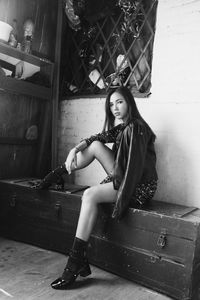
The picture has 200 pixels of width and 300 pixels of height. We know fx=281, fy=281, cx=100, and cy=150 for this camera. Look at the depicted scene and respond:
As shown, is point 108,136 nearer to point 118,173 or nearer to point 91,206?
point 118,173

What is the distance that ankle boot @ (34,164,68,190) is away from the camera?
202 cm

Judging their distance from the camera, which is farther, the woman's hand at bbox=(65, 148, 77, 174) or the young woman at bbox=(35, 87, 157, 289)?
the woman's hand at bbox=(65, 148, 77, 174)

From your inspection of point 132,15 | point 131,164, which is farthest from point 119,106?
point 132,15

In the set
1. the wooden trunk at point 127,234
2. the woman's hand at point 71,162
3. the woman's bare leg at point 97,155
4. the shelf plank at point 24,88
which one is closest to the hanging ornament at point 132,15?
the shelf plank at point 24,88

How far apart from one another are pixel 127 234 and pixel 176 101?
1.07m

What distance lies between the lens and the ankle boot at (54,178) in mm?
2021

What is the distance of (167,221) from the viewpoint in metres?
1.59

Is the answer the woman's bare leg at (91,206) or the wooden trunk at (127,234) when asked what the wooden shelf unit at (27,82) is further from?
the woman's bare leg at (91,206)

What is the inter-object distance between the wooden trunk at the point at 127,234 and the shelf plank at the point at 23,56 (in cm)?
108

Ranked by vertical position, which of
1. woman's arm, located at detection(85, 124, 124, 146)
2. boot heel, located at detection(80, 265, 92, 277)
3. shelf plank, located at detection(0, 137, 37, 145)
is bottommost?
boot heel, located at detection(80, 265, 92, 277)

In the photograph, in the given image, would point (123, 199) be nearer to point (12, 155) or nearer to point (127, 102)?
point (127, 102)

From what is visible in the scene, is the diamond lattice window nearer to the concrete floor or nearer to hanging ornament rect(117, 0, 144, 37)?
hanging ornament rect(117, 0, 144, 37)

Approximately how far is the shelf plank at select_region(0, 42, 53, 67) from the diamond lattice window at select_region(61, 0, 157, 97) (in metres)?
0.30

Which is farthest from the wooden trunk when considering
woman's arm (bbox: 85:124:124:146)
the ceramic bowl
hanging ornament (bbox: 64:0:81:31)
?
hanging ornament (bbox: 64:0:81:31)
